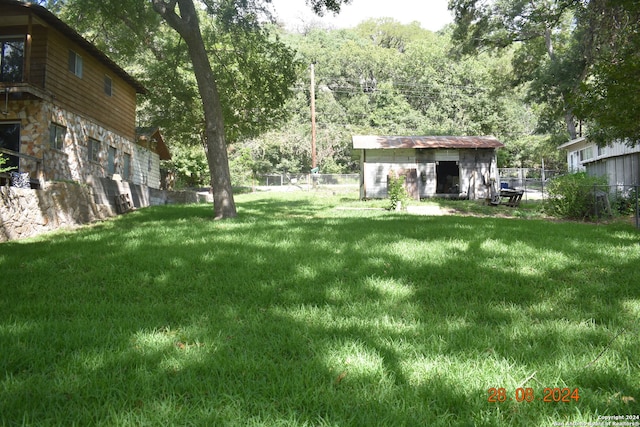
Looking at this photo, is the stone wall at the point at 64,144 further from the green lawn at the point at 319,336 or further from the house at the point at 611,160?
the house at the point at 611,160

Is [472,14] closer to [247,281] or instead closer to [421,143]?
[421,143]

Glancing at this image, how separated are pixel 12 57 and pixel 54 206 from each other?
721 cm

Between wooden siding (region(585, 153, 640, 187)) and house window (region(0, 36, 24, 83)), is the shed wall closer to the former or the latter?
wooden siding (region(585, 153, 640, 187))

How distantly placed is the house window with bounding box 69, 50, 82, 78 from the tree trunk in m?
6.85

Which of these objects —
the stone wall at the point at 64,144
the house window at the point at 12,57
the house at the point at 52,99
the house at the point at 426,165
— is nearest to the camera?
the house at the point at 52,99

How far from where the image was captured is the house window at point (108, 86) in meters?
17.9

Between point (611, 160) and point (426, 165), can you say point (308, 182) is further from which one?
point (611, 160)

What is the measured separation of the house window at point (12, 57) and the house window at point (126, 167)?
20.7ft

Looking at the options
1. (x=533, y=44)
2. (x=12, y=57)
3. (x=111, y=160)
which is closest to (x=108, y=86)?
(x=111, y=160)

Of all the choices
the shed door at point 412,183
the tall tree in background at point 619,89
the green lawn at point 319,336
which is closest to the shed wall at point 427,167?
the shed door at point 412,183

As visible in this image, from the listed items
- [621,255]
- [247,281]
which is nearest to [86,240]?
[247,281]

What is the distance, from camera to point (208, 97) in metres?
10.6

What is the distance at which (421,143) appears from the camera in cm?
2291

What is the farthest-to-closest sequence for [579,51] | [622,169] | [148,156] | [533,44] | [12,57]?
[533,44], [148,156], [579,51], [622,169], [12,57]
